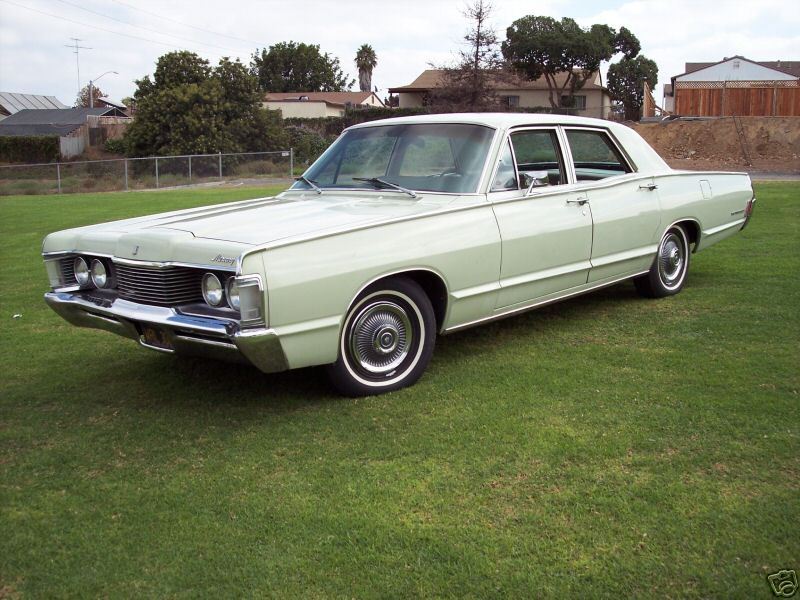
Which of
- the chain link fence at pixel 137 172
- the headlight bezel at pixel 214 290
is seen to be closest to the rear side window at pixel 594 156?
the headlight bezel at pixel 214 290

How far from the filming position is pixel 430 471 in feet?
12.3

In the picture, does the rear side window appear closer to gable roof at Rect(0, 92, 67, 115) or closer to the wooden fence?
the wooden fence

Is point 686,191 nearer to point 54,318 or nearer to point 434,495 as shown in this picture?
point 434,495

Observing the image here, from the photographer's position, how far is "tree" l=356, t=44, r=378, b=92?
85.9 m

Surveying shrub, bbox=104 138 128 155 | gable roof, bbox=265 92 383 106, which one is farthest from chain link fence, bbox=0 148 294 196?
gable roof, bbox=265 92 383 106

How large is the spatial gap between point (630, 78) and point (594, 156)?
69.9m

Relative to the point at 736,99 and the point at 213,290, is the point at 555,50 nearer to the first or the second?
the point at 736,99

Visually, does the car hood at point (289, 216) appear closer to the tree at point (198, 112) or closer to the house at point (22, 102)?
the tree at point (198, 112)

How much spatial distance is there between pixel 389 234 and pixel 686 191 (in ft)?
11.4

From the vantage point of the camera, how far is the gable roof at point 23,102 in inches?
2738

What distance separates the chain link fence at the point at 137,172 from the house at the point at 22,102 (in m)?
43.3

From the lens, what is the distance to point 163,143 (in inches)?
1531

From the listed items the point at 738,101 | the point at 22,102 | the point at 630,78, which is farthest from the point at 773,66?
the point at 22,102

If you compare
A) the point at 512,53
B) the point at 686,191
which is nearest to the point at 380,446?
the point at 686,191
